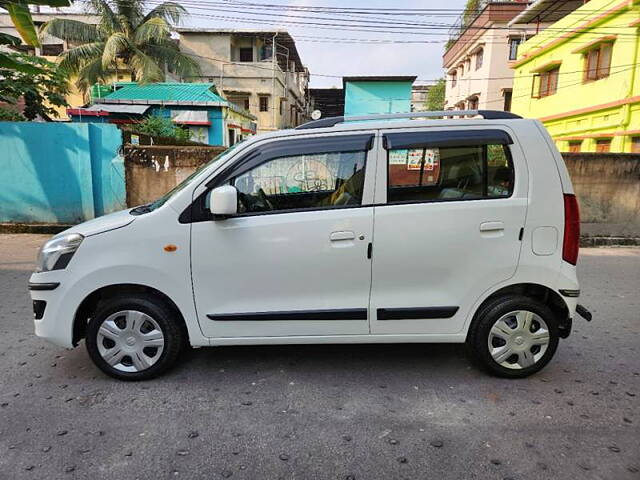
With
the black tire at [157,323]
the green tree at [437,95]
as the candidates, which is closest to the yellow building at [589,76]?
the black tire at [157,323]

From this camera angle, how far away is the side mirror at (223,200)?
2910 mm

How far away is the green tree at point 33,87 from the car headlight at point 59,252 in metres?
9.72

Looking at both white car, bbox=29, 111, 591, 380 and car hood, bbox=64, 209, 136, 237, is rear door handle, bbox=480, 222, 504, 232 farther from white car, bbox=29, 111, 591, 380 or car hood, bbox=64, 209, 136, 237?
car hood, bbox=64, 209, 136, 237

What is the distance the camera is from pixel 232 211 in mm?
2951

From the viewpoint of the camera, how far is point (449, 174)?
10.6 ft

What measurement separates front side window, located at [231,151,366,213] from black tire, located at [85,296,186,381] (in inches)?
37.6

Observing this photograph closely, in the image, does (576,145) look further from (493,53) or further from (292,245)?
(292,245)

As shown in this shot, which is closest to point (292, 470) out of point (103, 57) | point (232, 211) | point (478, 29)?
point (232, 211)

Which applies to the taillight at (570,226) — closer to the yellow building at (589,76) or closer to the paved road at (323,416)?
the paved road at (323,416)

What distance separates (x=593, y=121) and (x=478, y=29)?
18.0 m

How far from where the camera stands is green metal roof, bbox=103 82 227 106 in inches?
796

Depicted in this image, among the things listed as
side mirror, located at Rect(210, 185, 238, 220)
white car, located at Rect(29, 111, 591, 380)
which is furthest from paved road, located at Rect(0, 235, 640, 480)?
side mirror, located at Rect(210, 185, 238, 220)

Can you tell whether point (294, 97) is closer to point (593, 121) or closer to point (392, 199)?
point (593, 121)

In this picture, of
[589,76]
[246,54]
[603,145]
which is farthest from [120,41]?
[603,145]
